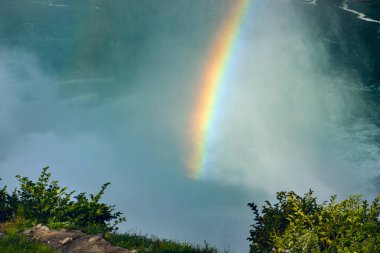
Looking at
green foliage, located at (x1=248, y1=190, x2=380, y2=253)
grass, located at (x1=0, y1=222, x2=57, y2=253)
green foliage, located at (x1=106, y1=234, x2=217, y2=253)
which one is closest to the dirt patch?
grass, located at (x1=0, y1=222, x2=57, y2=253)

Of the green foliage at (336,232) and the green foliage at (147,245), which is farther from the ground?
the green foliage at (336,232)

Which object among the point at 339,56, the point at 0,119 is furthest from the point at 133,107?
the point at 339,56

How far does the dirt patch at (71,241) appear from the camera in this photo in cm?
1351

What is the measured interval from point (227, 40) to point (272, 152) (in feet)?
217

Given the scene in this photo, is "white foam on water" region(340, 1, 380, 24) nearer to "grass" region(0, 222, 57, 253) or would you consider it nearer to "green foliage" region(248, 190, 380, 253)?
"green foliage" region(248, 190, 380, 253)

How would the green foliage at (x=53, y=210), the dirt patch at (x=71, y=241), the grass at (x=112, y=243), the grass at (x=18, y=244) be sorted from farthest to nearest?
the green foliage at (x=53, y=210) → the dirt patch at (x=71, y=241) → the grass at (x=112, y=243) → the grass at (x=18, y=244)

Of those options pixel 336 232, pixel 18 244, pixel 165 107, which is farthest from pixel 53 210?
pixel 165 107

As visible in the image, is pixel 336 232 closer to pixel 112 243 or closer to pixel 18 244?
pixel 112 243

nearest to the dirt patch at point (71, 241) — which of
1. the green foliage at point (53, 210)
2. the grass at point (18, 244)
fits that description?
the grass at point (18, 244)

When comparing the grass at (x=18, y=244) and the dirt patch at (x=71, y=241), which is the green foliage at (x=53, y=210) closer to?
the dirt patch at (x=71, y=241)

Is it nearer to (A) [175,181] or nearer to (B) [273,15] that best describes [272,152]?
(A) [175,181]

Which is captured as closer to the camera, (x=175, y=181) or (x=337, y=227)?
(x=337, y=227)

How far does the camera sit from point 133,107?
7875cm

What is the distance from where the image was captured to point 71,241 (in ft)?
46.1
